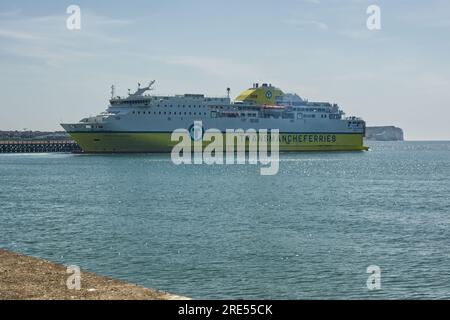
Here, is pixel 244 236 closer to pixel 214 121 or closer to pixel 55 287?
pixel 55 287

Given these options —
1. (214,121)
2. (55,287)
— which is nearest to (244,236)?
(55,287)

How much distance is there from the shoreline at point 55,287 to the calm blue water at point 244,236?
163 inches

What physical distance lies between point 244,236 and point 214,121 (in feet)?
235

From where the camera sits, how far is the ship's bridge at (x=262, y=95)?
4082 inches

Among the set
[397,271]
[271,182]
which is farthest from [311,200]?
[397,271]

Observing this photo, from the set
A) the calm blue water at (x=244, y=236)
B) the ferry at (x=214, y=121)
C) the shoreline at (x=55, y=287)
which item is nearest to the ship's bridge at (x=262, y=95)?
the ferry at (x=214, y=121)

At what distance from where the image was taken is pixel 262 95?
104 m

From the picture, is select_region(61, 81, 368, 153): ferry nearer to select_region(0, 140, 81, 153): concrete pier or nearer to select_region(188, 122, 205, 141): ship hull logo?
select_region(188, 122, 205, 141): ship hull logo

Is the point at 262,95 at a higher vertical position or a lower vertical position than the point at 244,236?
higher

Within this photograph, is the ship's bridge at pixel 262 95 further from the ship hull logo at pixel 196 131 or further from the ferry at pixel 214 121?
the ship hull logo at pixel 196 131

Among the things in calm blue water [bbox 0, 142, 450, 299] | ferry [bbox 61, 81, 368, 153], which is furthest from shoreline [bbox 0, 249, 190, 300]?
ferry [bbox 61, 81, 368, 153]

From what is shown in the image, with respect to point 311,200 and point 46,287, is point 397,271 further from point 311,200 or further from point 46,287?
point 311,200
